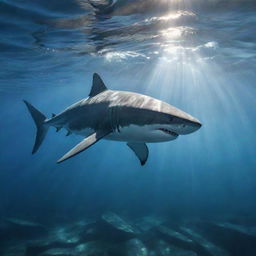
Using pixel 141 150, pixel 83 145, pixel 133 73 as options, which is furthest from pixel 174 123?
pixel 133 73

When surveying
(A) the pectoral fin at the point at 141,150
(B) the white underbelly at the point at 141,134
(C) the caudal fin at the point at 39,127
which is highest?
(C) the caudal fin at the point at 39,127

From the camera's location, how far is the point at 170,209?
81.7ft

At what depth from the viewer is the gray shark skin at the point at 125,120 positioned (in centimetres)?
526

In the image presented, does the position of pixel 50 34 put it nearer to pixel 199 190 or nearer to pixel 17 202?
pixel 17 202

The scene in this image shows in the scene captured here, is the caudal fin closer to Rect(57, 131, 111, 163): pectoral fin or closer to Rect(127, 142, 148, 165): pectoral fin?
Rect(127, 142, 148, 165): pectoral fin

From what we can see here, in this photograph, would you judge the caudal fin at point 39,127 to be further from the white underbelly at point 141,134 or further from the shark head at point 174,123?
the shark head at point 174,123

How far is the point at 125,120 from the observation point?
6082 millimetres

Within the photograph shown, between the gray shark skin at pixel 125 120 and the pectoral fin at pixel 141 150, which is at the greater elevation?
the gray shark skin at pixel 125 120

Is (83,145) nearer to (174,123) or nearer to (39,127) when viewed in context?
(174,123)

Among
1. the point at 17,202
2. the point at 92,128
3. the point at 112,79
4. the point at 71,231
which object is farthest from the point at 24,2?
the point at 112,79

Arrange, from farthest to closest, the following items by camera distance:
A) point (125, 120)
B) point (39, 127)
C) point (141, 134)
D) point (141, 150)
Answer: point (39, 127) → point (141, 150) → point (125, 120) → point (141, 134)

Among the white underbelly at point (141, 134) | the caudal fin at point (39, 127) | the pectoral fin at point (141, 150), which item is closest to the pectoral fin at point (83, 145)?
the white underbelly at point (141, 134)

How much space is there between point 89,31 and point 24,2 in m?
4.33

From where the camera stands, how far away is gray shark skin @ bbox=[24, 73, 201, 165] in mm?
5258
